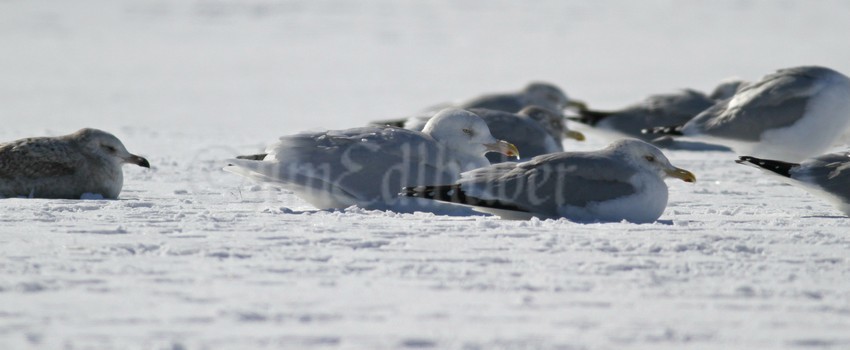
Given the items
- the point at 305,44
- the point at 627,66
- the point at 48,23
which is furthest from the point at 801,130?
the point at 48,23

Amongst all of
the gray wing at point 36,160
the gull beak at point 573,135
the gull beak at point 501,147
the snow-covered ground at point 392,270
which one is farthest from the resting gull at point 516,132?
the gray wing at point 36,160

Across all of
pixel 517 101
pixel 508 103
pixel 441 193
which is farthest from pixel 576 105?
pixel 441 193

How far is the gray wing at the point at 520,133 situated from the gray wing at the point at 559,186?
303cm

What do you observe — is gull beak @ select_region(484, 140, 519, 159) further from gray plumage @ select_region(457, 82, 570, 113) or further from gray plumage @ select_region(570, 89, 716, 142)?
gray plumage @ select_region(570, 89, 716, 142)

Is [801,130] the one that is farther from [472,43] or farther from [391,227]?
[472,43]

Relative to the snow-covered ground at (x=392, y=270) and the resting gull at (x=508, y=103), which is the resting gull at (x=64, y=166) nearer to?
the snow-covered ground at (x=392, y=270)

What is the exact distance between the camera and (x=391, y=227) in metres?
5.58

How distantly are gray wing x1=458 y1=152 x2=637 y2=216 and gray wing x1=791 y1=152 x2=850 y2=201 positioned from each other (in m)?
1.06

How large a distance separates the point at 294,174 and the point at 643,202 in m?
1.96

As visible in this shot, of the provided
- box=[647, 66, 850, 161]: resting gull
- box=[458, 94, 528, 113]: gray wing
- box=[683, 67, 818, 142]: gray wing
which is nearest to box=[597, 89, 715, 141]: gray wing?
box=[458, 94, 528, 113]: gray wing

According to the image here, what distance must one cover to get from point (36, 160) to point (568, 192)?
3291mm

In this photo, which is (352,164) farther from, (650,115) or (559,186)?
(650,115)

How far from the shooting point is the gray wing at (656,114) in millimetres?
11703

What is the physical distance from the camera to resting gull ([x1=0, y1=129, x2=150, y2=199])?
6.98 m
